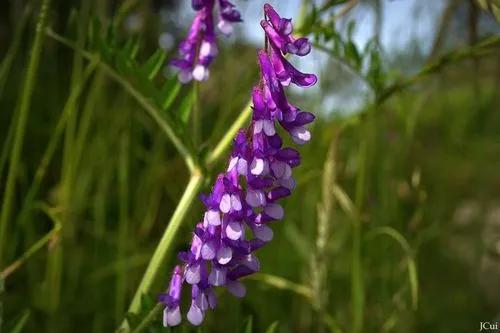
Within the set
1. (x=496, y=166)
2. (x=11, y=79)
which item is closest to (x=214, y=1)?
(x=496, y=166)

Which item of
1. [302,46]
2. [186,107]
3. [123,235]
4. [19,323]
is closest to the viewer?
[302,46]

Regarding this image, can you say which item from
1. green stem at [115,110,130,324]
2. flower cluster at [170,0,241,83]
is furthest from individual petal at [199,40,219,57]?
green stem at [115,110,130,324]

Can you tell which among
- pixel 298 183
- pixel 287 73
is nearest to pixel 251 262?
pixel 287 73

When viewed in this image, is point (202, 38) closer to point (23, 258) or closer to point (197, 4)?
point (197, 4)

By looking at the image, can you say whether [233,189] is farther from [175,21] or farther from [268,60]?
[175,21]

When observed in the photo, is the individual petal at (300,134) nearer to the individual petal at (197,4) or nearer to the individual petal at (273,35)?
the individual petal at (273,35)

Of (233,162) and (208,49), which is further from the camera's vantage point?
(208,49)
